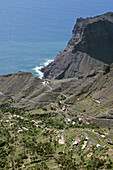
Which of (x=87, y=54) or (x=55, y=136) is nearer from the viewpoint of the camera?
(x=55, y=136)

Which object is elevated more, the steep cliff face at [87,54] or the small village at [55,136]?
the steep cliff face at [87,54]

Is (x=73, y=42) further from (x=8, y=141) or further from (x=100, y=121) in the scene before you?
(x=8, y=141)

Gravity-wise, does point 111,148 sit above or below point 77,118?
below

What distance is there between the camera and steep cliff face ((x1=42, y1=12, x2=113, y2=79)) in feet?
503

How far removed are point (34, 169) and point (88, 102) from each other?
48405mm

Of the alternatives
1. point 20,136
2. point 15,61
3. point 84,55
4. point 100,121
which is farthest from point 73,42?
point 20,136

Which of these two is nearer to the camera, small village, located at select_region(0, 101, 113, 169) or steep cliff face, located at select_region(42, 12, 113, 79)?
small village, located at select_region(0, 101, 113, 169)

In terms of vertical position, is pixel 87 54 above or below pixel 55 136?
above

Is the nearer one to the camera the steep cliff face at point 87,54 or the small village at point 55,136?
the small village at point 55,136

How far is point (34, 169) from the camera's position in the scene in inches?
2082

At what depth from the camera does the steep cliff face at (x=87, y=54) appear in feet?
503

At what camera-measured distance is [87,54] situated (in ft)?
521

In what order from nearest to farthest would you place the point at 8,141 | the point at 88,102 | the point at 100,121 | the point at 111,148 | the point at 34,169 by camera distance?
the point at 34,169
the point at 111,148
the point at 8,141
the point at 100,121
the point at 88,102

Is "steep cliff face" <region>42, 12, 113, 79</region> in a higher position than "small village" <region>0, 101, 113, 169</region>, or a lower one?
higher
